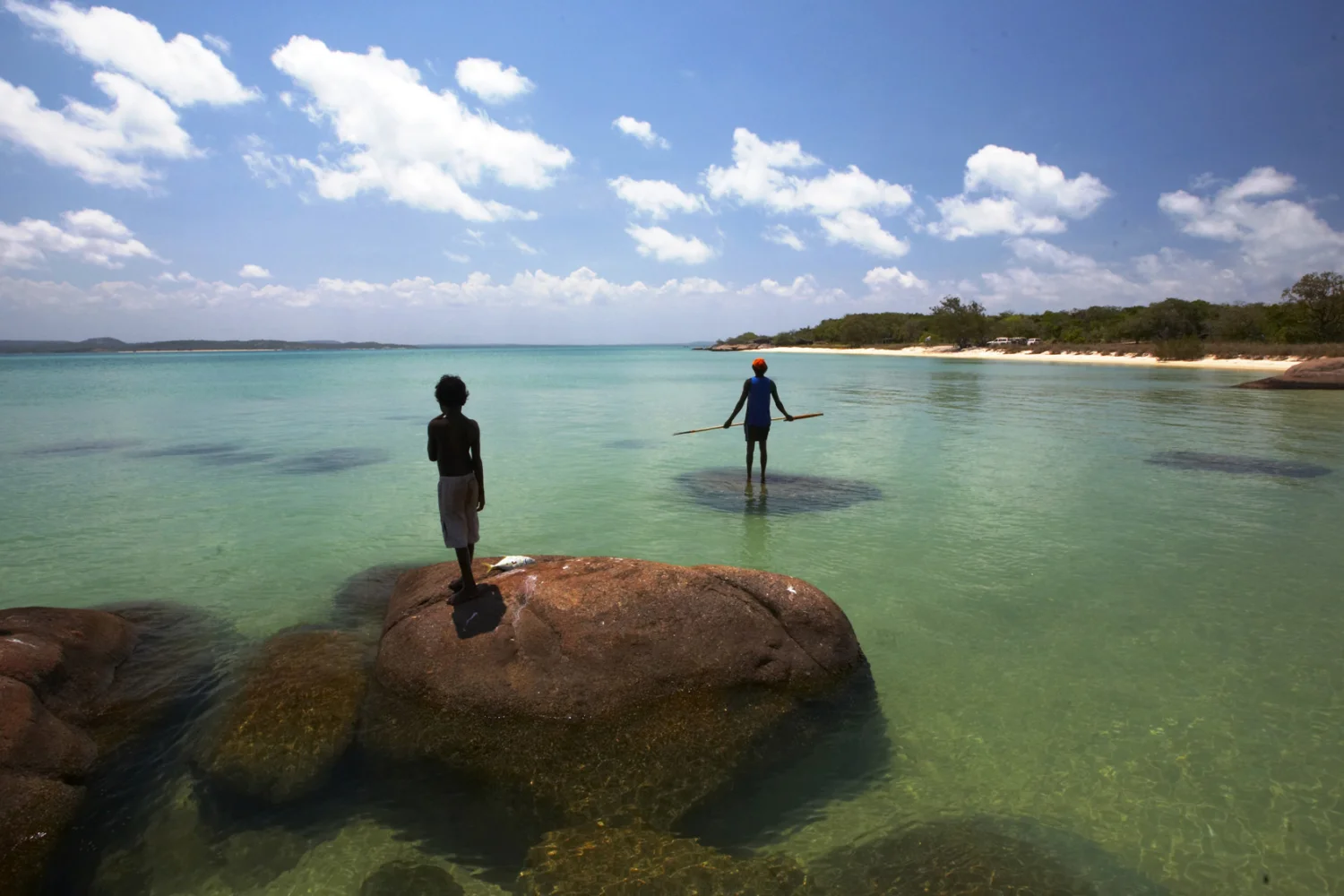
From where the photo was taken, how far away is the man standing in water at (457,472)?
5.67 meters

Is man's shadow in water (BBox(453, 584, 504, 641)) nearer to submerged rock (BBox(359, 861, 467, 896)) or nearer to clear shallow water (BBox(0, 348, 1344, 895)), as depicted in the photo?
clear shallow water (BBox(0, 348, 1344, 895))

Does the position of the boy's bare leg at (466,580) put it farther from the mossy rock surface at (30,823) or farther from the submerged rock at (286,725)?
the mossy rock surface at (30,823)

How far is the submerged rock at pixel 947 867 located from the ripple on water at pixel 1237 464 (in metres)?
14.1

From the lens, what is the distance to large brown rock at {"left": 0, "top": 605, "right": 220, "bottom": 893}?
3879mm

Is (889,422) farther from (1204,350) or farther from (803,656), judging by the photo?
(1204,350)

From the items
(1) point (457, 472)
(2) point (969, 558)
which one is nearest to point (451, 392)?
(1) point (457, 472)

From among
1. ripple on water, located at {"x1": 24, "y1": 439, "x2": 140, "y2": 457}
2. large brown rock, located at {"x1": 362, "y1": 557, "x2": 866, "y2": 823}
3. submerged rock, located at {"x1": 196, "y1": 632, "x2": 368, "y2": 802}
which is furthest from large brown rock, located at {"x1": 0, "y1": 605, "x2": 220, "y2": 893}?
ripple on water, located at {"x1": 24, "y1": 439, "x2": 140, "y2": 457}

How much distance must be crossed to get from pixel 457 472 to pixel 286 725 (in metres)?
2.20

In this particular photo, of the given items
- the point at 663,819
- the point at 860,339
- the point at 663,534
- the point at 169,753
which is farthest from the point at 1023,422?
the point at 860,339

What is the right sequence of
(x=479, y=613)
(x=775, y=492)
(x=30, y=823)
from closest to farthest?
(x=30, y=823), (x=479, y=613), (x=775, y=492)

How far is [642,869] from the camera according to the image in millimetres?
3754

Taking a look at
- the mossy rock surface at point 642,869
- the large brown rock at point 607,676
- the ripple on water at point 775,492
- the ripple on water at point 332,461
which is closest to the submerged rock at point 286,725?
the large brown rock at point 607,676

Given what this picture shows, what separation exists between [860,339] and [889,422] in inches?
4478

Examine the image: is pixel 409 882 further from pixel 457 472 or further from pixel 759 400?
pixel 759 400
